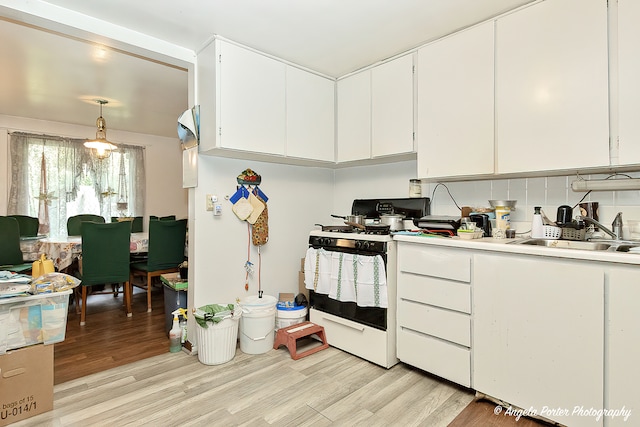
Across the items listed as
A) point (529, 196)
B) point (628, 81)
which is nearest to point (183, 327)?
point (529, 196)

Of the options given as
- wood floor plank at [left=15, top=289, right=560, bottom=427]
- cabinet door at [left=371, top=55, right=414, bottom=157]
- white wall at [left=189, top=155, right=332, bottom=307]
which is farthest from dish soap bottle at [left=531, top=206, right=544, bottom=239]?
white wall at [left=189, top=155, right=332, bottom=307]

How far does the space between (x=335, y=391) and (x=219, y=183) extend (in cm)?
173

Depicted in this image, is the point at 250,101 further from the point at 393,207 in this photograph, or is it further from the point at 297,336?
the point at 297,336

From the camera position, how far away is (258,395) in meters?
2.02

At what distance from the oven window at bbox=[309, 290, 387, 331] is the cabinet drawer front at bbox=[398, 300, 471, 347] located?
0.13 meters

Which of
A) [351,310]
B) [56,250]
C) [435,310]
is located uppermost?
[56,250]

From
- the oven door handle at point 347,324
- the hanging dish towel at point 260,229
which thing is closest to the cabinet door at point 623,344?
the oven door handle at point 347,324

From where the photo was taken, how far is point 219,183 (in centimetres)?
273

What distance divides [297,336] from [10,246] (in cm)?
324

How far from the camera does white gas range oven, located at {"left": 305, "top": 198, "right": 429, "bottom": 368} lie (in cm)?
232

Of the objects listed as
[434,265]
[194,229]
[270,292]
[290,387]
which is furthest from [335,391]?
[194,229]

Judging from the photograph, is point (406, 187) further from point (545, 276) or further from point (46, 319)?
point (46, 319)

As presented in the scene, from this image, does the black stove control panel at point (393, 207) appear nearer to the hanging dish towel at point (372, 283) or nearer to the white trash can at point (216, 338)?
the hanging dish towel at point (372, 283)

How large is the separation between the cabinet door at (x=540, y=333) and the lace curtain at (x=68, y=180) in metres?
5.48
